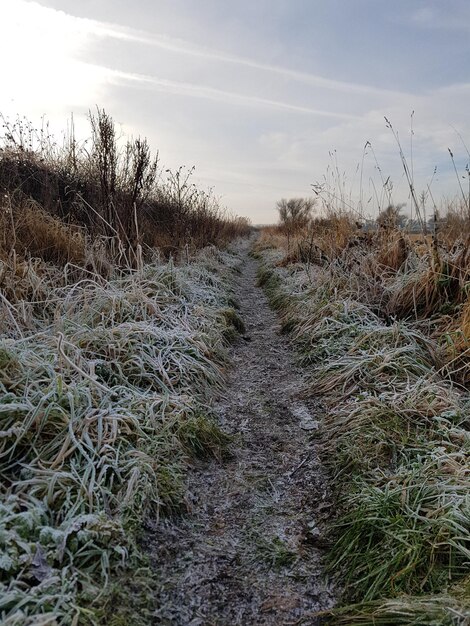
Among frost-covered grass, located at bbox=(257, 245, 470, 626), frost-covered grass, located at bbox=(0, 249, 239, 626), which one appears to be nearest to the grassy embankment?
frost-covered grass, located at bbox=(0, 249, 239, 626)

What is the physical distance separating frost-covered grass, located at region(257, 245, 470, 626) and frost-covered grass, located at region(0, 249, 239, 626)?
0.73m

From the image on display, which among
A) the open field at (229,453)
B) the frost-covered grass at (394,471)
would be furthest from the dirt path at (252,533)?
the frost-covered grass at (394,471)

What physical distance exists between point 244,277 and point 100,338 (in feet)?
21.7

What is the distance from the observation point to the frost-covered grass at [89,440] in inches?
47.4

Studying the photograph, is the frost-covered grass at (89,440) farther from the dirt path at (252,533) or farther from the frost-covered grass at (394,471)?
the frost-covered grass at (394,471)

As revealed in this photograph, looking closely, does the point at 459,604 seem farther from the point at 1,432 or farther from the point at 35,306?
the point at 35,306

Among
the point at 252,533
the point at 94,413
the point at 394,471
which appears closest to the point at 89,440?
the point at 94,413

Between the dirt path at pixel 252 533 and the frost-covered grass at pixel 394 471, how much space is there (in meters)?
0.12

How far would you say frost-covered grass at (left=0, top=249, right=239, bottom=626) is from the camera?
1205mm

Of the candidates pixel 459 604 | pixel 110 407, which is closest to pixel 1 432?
pixel 110 407

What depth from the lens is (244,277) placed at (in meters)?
9.12

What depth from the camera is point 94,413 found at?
1953 millimetres

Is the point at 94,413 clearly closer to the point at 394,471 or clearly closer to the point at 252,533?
the point at 252,533

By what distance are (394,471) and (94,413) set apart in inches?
58.3
